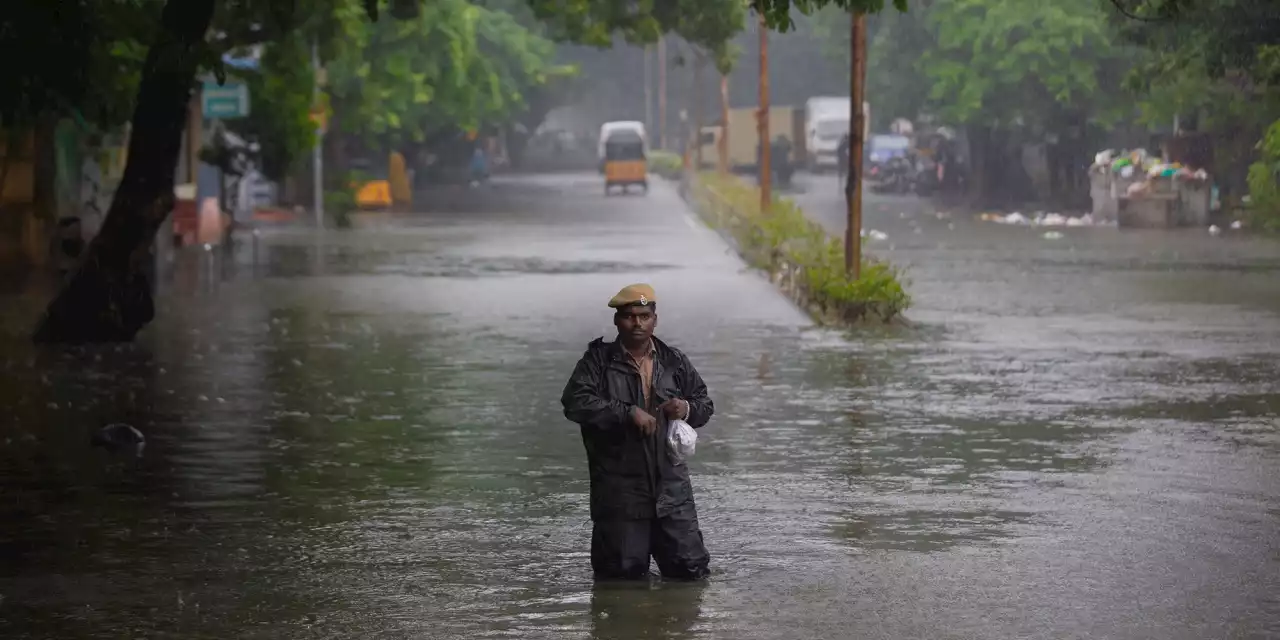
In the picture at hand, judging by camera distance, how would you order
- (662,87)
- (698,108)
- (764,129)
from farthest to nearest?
(662,87) → (698,108) → (764,129)

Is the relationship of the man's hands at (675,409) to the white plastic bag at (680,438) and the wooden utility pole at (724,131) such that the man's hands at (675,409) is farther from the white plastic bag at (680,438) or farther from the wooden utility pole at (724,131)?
the wooden utility pole at (724,131)

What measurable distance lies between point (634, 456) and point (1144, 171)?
3813 centimetres

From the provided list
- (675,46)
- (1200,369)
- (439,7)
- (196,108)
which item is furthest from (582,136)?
(1200,369)

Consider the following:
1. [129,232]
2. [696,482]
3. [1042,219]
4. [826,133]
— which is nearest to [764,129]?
[1042,219]

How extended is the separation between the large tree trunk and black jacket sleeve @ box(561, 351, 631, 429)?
11.3m

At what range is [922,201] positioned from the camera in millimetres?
58656

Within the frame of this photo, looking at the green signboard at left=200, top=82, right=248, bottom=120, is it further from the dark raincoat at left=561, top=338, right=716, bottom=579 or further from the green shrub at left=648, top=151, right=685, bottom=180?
the green shrub at left=648, top=151, right=685, bottom=180

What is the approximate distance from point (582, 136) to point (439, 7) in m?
88.4

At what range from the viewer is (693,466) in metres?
13.0

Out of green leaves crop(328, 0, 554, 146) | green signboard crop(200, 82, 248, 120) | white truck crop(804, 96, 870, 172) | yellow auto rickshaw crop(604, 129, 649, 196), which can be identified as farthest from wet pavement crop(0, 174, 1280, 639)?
white truck crop(804, 96, 870, 172)

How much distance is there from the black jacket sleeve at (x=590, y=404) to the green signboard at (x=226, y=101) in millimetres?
20628

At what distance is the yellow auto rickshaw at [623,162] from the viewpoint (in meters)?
68.4

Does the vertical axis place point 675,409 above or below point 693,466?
above

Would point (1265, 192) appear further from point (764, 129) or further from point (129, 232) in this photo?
point (129, 232)
